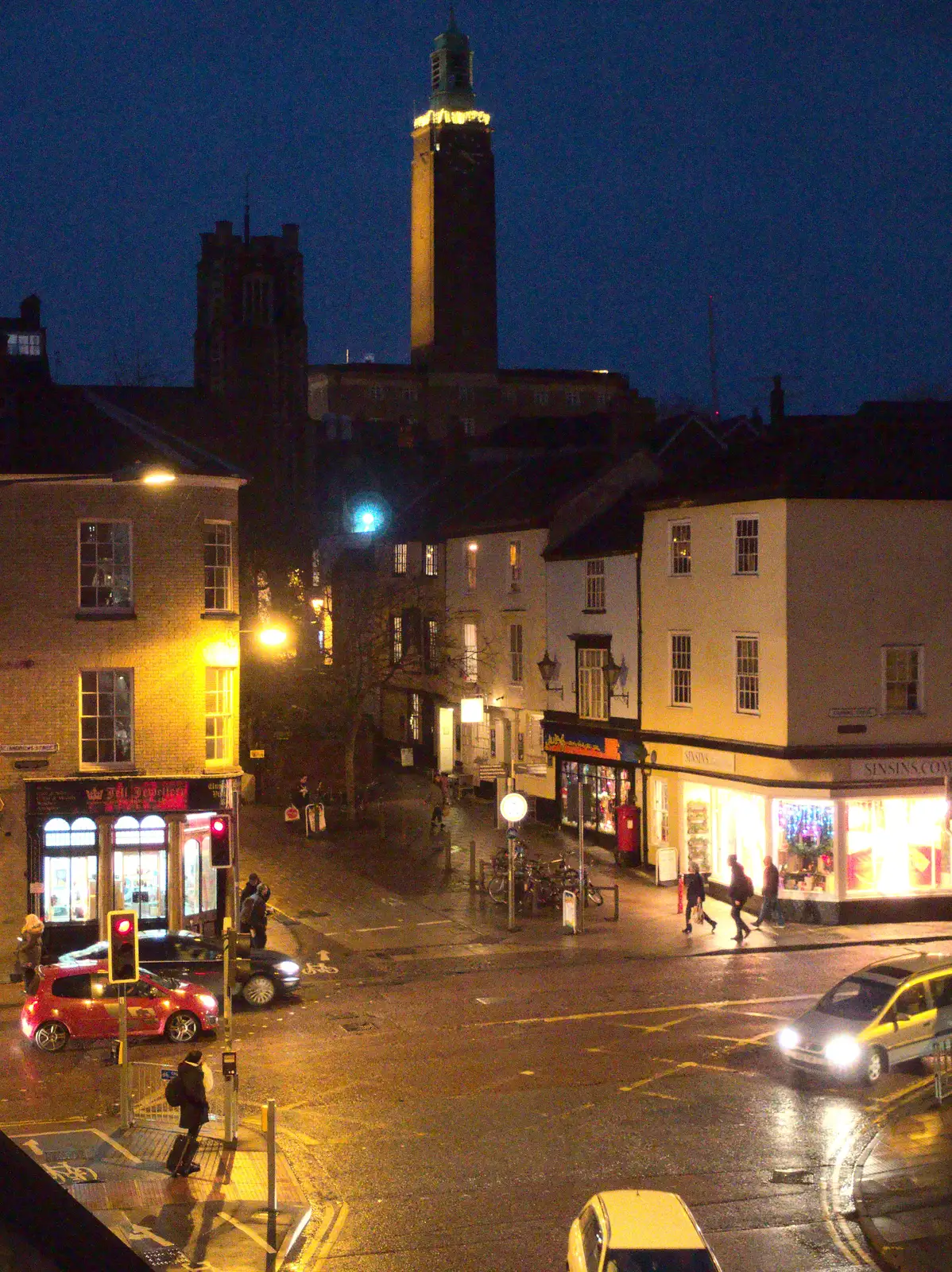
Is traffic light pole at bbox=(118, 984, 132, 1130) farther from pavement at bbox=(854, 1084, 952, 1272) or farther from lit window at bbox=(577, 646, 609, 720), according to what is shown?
lit window at bbox=(577, 646, 609, 720)

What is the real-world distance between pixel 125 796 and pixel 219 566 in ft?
18.6

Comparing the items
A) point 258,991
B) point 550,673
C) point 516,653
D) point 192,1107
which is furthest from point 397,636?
point 192,1107

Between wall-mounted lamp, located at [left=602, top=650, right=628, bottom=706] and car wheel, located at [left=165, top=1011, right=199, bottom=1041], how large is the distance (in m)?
19.2

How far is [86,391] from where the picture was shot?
117ft

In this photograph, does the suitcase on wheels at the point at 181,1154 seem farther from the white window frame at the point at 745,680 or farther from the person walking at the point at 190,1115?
the white window frame at the point at 745,680

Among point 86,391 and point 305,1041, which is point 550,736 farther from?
point 305,1041

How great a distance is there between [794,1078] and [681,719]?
689 inches

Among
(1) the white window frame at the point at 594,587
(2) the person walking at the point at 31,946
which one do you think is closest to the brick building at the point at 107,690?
(2) the person walking at the point at 31,946

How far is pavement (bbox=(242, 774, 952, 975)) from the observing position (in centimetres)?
2950

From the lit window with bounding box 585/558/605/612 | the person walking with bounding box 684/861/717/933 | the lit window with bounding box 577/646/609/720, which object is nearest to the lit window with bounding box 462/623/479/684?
the lit window with bounding box 577/646/609/720

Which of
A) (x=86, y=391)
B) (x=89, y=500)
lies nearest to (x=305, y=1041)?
(x=89, y=500)

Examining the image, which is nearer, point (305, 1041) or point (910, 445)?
point (305, 1041)

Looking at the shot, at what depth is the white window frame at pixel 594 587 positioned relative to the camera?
4206cm

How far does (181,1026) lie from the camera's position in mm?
23219
